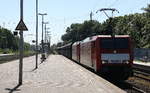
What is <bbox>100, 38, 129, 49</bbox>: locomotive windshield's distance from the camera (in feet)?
83.3

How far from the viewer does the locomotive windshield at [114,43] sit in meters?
25.4

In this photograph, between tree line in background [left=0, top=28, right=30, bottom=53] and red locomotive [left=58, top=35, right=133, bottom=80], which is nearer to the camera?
red locomotive [left=58, top=35, right=133, bottom=80]

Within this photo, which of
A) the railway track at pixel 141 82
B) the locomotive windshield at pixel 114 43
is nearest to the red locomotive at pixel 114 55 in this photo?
the locomotive windshield at pixel 114 43

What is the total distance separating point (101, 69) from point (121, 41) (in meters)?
2.16

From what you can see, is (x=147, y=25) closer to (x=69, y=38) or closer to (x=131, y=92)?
(x=131, y=92)

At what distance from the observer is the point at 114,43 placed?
25547mm

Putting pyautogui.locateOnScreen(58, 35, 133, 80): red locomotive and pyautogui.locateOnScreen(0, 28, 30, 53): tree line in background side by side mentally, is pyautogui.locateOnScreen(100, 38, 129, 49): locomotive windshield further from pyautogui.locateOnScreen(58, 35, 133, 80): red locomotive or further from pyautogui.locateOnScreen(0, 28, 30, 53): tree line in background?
pyautogui.locateOnScreen(0, 28, 30, 53): tree line in background

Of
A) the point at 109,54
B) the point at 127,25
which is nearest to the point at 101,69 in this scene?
the point at 109,54

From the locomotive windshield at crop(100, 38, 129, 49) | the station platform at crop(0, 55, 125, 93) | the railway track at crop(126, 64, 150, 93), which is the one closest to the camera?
the station platform at crop(0, 55, 125, 93)

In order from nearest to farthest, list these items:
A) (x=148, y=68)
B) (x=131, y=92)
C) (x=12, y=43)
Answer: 1. (x=131, y=92)
2. (x=148, y=68)
3. (x=12, y=43)

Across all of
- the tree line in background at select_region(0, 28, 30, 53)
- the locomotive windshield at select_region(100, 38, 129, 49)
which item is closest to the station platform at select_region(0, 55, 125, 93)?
the locomotive windshield at select_region(100, 38, 129, 49)

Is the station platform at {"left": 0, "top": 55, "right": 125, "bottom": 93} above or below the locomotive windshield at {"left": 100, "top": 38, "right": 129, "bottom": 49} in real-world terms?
below

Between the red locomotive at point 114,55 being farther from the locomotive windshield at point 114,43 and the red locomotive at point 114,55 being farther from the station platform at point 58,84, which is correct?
the station platform at point 58,84

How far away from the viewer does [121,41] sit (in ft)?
83.8
